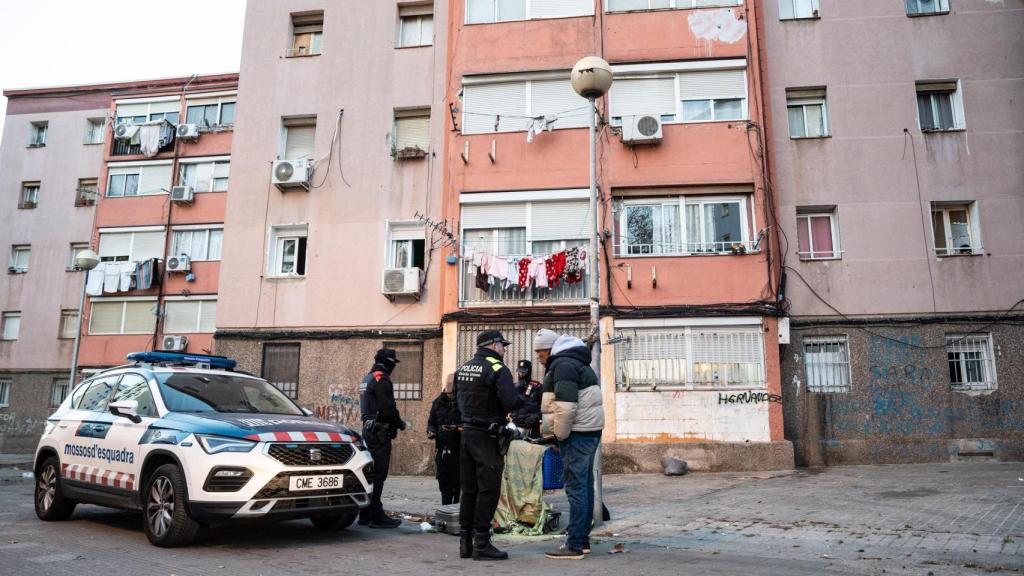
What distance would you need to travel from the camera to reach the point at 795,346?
14.7 metres

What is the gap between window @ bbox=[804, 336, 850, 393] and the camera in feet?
47.8

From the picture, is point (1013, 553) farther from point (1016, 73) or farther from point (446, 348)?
point (1016, 73)

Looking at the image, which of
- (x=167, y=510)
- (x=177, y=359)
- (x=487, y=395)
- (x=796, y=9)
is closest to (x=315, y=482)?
(x=167, y=510)

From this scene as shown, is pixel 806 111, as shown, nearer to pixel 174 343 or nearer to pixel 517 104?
pixel 517 104

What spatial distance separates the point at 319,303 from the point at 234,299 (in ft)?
7.53

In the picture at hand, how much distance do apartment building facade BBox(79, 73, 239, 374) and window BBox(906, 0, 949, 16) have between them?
70.0ft

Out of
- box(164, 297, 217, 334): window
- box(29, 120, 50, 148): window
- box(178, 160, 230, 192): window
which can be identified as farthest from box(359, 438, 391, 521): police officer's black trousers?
box(29, 120, 50, 148): window

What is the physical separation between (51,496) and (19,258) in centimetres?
2421

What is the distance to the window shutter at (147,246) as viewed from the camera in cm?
2506

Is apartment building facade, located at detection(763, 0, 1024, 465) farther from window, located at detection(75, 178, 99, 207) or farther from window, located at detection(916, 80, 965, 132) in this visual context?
window, located at detection(75, 178, 99, 207)

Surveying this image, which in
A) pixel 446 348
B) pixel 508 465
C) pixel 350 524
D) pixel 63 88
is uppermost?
pixel 63 88

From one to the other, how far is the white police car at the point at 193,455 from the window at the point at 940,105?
14.7 meters

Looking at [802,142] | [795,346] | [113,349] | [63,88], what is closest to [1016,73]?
[802,142]

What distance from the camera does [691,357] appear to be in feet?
45.5
